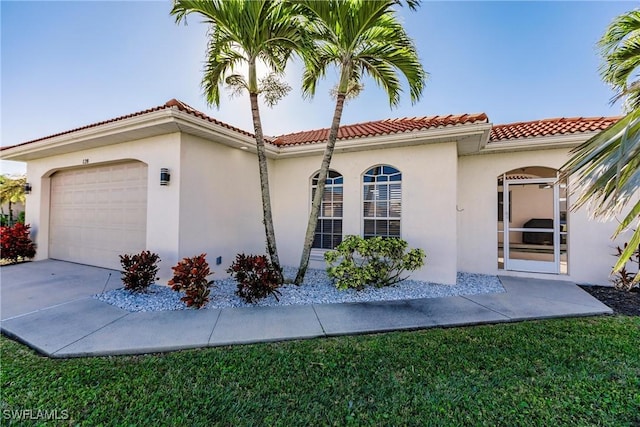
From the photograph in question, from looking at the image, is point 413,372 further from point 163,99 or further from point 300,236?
point 163,99

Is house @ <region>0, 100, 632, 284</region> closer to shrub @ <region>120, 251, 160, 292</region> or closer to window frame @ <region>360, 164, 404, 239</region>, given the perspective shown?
window frame @ <region>360, 164, 404, 239</region>

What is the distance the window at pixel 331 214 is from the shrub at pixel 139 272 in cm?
501

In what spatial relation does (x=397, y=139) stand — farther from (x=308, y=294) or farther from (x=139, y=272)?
(x=139, y=272)

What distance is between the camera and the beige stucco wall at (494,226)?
817 centimetres

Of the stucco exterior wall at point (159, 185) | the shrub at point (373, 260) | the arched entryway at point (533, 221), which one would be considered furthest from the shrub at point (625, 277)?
the stucco exterior wall at point (159, 185)

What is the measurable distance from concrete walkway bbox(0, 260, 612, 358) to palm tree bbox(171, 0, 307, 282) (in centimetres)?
223

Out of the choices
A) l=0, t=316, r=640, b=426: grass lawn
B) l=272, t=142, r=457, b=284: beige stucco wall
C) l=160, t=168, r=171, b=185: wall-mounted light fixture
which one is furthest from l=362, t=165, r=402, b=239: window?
l=160, t=168, r=171, b=185: wall-mounted light fixture

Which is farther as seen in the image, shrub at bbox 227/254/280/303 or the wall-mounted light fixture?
the wall-mounted light fixture

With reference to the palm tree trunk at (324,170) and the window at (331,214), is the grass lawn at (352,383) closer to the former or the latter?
the palm tree trunk at (324,170)

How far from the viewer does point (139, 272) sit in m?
6.84

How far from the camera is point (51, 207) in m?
11.2

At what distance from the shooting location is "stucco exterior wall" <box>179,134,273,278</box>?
7.56 m

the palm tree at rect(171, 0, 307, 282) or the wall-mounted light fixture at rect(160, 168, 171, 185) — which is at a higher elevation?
the palm tree at rect(171, 0, 307, 282)

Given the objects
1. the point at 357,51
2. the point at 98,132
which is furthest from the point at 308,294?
the point at 98,132
